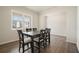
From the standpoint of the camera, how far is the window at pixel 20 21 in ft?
10.3

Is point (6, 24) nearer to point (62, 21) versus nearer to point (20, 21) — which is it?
point (20, 21)

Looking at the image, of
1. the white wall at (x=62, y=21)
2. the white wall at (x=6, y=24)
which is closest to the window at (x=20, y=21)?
the white wall at (x=6, y=24)

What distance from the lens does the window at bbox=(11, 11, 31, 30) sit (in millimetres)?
3133

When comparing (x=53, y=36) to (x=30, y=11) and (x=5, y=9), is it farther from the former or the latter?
(x=5, y=9)

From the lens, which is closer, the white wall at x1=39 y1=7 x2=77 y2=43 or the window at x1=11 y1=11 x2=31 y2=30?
the white wall at x1=39 y1=7 x2=77 y2=43

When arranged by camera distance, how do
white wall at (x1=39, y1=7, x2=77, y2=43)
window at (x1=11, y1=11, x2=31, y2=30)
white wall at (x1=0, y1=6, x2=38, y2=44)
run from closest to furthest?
white wall at (x1=0, y1=6, x2=38, y2=44) → white wall at (x1=39, y1=7, x2=77, y2=43) → window at (x1=11, y1=11, x2=31, y2=30)

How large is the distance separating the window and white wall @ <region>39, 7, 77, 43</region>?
0.68 m

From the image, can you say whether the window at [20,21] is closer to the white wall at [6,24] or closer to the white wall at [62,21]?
the white wall at [6,24]

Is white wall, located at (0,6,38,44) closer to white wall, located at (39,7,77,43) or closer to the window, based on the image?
the window

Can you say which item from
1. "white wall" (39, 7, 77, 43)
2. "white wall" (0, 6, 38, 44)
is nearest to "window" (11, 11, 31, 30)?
"white wall" (0, 6, 38, 44)

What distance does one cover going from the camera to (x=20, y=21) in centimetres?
327

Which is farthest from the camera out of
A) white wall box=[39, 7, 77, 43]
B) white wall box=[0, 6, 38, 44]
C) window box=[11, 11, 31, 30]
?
window box=[11, 11, 31, 30]

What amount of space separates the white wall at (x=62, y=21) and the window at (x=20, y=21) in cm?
68
